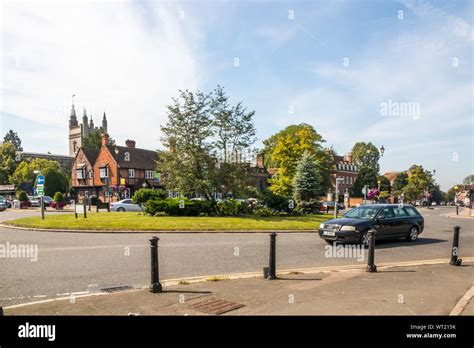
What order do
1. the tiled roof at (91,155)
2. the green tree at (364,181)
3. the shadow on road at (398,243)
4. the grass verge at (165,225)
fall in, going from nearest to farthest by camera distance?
the shadow on road at (398,243) → the grass verge at (165,225) → the tiled roof at (91,155) → the green tree at (364,181)

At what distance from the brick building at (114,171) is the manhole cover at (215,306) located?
47.5 meters

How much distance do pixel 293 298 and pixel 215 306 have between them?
53.2 inches

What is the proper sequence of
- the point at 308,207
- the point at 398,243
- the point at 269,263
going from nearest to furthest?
the point at 269,263 < the point at 398,243 < the point at 308,207

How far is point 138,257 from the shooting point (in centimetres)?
1082

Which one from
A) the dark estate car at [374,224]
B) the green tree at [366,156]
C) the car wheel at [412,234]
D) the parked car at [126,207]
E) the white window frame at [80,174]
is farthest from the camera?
the green tree at [366,156]

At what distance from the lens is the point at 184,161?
26.4 metres

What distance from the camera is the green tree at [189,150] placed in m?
26.2

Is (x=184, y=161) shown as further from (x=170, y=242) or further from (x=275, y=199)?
(x=170, y=242)

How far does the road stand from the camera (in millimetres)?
7766

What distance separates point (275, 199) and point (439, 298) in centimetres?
2006

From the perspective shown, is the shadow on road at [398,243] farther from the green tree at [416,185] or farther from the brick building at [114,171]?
the green tree at [416,185]

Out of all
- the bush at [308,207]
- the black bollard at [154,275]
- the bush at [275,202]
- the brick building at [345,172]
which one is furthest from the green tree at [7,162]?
the black bollard at [154,275]

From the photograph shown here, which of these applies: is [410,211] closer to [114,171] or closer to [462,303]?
[462,303]

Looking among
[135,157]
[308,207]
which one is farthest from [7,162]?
[308,207]
